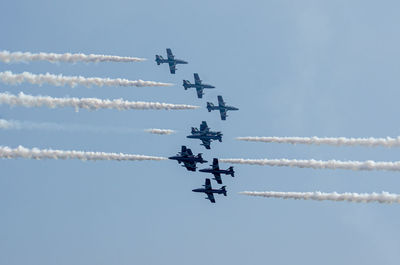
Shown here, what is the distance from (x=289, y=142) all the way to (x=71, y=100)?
29.4m

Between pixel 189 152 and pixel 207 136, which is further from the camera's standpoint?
pixel 207 136

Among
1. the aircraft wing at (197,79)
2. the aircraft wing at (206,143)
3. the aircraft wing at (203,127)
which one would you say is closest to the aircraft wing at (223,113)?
the aircraft wing at (197,79)

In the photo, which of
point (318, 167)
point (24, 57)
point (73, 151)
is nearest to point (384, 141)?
point (318, 167)

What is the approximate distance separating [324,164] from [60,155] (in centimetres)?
3276

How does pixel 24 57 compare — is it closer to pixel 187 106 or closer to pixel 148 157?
pixel 148 157

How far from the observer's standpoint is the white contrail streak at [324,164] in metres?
104

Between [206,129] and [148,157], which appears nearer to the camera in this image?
[148,157]

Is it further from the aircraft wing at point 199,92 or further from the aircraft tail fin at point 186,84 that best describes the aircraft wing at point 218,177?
the aircraft tail fin at point 186,84

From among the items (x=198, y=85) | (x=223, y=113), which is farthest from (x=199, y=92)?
(x=223, y=113)

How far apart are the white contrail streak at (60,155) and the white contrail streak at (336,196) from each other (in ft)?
52.3

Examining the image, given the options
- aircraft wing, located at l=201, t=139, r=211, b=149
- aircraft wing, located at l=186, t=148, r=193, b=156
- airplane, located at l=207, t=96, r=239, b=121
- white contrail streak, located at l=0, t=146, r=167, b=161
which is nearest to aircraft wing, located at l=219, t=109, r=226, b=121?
airplane, located at l=207, t=96, r=239, b=121

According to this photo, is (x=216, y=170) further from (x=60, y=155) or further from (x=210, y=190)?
(x=60, y=155)

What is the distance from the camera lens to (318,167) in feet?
366

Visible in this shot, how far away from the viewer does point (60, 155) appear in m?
106
